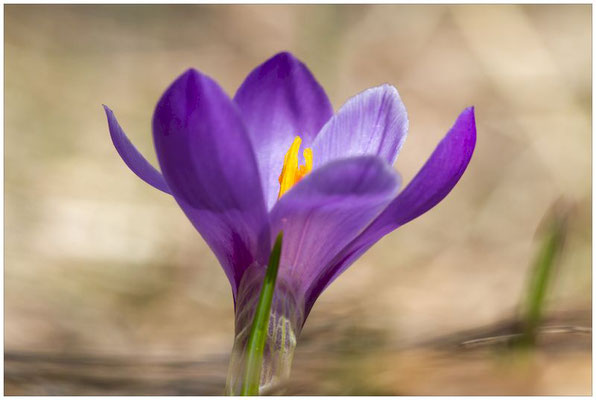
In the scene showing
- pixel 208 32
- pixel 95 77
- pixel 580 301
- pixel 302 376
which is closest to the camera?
pixel 302 376

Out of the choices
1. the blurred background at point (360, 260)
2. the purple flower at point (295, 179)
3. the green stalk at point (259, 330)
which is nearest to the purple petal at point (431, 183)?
the purple flower at point (295, 179)

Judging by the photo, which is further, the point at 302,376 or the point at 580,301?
the point at 580,301

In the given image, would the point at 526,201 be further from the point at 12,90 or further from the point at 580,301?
the point at 12,90

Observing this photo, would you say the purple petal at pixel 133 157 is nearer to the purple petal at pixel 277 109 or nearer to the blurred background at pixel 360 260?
the purple petal at pixel 277 109

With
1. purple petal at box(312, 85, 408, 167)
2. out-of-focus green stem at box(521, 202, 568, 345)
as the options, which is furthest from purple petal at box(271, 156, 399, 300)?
out-of-focus green stem at box(521, 202, 568, 345)

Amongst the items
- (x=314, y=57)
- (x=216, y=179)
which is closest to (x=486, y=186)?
(x=314, y=57)

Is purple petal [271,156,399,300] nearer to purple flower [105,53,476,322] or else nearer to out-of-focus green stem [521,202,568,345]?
purple flower [105,53,476,322]

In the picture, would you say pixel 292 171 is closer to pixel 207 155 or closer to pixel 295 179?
pixel 295 179
